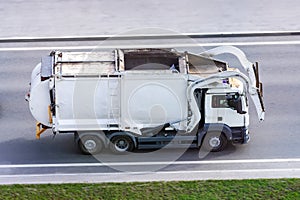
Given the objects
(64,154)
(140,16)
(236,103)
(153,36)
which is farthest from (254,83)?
(140,16)

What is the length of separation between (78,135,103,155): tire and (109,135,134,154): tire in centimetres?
39

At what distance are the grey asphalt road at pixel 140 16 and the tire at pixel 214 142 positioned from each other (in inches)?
309

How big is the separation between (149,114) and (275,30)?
962 cm

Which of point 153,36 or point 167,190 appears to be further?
point 153,36

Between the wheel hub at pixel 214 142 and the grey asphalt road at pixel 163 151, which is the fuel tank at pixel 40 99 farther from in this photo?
the wheel hub at pixel 214 142

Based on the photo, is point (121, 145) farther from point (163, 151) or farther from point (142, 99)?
point (142, 99)

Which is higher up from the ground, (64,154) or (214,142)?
(214,142)

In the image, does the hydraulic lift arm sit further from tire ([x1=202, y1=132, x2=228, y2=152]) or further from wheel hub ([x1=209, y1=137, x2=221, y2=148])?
wheel hub ([x1=209, y1=137, x2=221, y2=148])

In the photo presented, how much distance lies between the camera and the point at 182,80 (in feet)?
72.9

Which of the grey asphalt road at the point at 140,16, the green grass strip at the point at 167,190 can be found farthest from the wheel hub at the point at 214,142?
the grey asphalt road at the point at 140,16

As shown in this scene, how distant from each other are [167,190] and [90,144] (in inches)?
130

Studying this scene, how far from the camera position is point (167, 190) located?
2122cm

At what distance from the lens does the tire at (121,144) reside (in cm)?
2309

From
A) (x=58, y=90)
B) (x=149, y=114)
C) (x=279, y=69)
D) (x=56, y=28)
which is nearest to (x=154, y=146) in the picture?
(x=149, y=114)
